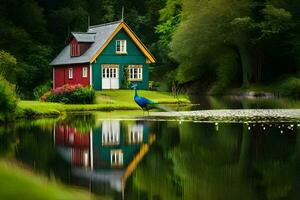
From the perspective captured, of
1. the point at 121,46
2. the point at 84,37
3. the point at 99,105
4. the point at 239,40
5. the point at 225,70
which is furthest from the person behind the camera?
the point at 225,70

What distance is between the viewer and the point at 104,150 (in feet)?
59.3

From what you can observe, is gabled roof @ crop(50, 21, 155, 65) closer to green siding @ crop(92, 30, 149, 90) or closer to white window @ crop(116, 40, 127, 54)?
green siding @ crop(92, 30, 149, 90)

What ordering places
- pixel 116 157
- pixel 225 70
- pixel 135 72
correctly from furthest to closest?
1. pixel 225 70
2. pixel 135 72
3. pixel 116 157

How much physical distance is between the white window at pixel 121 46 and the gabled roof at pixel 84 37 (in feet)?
9.65

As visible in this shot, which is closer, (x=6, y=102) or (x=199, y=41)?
(x=6, y=102)

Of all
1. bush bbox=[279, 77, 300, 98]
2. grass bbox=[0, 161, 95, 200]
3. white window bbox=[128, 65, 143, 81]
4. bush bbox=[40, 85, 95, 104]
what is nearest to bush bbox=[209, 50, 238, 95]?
bush bbox=[279, 77, 300, 98]

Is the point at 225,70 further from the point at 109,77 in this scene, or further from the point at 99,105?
the point at 99,105

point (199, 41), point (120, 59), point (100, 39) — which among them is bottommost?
point (120, 59)

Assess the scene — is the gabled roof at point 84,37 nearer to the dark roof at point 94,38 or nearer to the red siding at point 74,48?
the dark roof at point 94,38

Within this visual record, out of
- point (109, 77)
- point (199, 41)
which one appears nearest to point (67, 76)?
point (109, 77)

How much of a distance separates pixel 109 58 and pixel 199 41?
47.2 feet

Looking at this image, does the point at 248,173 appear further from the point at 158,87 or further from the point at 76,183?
the point at 158,87

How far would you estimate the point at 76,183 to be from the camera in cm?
1205

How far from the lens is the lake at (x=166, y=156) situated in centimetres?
1125
